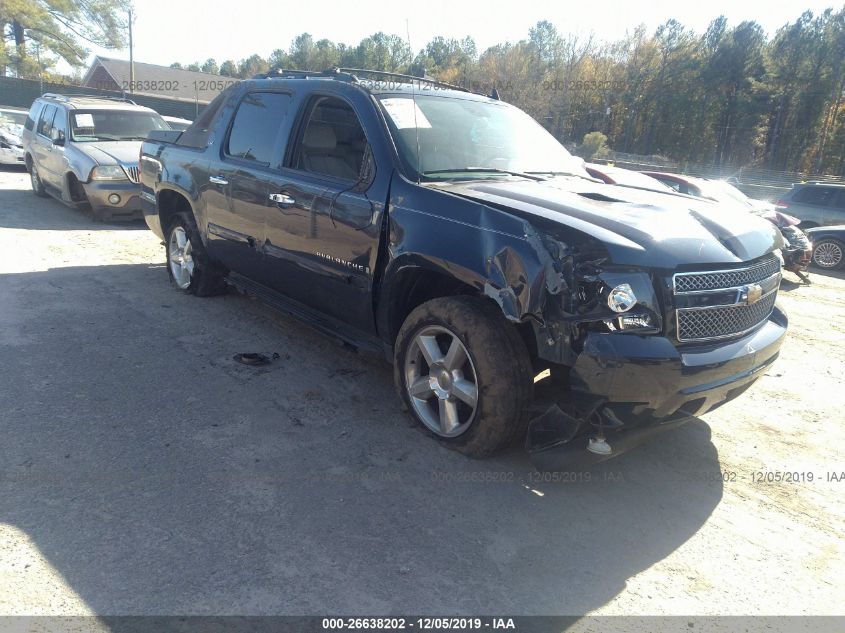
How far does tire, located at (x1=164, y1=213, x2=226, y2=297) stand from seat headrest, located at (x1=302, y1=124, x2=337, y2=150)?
76.4 inches

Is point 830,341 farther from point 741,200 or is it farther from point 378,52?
point 378,52

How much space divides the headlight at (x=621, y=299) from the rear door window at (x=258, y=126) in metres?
2.89

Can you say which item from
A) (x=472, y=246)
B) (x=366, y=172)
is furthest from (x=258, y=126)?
(x=472, y=246)

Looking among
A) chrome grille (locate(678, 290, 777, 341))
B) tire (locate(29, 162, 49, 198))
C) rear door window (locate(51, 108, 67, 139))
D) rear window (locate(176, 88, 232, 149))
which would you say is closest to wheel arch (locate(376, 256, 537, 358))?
chrome grille (locate(678, 290, 777, 341))

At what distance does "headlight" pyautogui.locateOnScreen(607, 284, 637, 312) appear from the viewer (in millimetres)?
2961

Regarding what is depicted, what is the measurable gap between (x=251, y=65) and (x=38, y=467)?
11388 cm

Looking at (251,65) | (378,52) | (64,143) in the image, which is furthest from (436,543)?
(251,65)

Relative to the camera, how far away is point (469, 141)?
14.2 feet

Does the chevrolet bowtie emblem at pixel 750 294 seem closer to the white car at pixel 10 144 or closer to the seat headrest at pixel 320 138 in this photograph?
the seat headrest at pixel 320 138

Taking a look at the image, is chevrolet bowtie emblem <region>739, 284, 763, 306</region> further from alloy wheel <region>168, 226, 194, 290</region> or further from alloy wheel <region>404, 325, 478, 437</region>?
alloy wheel <region>168, 226, 194, 290</region>

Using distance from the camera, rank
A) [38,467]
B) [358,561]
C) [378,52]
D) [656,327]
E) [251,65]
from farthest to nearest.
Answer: [251,65] → [378,52] → [38,467] → [656,327] → [358,561]

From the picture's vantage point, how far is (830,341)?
6.69 metres

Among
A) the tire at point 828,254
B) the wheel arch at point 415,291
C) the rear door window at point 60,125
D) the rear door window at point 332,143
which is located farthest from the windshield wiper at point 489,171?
the tire at point 828,254

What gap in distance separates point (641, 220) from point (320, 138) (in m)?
2.29
